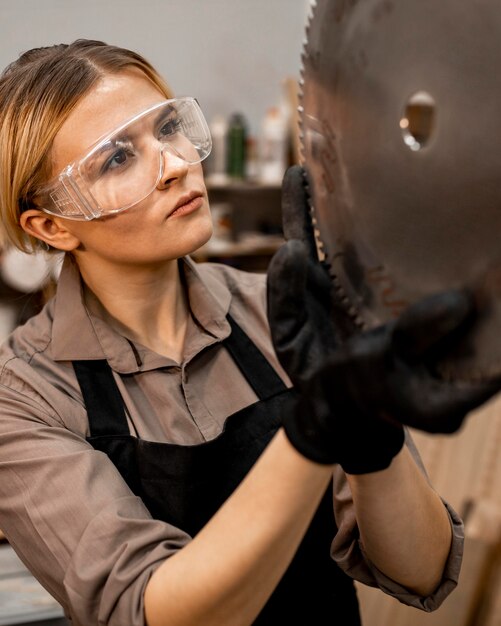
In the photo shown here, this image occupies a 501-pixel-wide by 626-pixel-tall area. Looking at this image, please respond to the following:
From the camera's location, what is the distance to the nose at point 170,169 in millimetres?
1247

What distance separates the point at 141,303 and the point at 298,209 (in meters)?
0.50

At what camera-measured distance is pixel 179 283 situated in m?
1.47

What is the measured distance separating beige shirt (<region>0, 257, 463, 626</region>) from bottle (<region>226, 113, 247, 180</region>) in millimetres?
2458

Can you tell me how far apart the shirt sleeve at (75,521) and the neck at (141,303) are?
247 mm

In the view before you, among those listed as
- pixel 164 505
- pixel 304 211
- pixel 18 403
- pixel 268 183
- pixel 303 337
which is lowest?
pixel 268 183

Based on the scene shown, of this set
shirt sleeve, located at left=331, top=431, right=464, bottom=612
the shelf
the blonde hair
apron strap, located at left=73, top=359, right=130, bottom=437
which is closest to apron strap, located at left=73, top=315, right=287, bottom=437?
apron strap, located at left=73, top=359, right=130, bottom=437

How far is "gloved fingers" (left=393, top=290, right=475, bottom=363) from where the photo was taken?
0.72 metres

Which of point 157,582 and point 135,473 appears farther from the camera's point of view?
point 135,473

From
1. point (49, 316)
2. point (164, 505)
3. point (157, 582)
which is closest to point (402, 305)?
point (157, 582)

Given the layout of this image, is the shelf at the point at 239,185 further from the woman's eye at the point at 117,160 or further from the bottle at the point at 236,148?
the woman's eye at the point at 117,160

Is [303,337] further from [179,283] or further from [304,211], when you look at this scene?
[179,283]

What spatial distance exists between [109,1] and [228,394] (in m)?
2.93

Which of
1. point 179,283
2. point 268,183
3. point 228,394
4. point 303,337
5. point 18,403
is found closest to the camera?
point 303,337

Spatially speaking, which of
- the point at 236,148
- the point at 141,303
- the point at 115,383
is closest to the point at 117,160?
the point at 141,303
